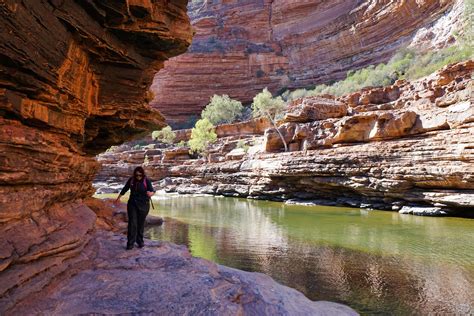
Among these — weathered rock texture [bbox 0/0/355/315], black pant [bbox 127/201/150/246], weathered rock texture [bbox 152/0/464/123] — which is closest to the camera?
weathered rock texture [bbox 0/0/355/315]

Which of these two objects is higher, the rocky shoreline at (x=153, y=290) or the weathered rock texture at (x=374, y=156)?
the weathered rock texture at (x=374, y=156)

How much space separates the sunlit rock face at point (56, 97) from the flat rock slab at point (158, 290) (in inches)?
11.2

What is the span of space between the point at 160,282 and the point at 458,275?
23.7 feet

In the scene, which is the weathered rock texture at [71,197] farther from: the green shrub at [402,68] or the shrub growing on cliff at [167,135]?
the shrub growing on cliff at [167,135]

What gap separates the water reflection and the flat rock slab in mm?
1695

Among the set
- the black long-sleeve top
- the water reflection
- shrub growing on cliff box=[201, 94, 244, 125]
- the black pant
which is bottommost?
the water reflection

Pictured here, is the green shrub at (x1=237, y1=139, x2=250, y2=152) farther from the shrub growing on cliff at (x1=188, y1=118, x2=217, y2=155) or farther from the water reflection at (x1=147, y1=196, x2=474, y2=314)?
the water reflection at (x1=147, y1=196, x2=474, y2=314)

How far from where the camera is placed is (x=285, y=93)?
208 feet

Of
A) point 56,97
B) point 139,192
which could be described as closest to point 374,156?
point 139,192

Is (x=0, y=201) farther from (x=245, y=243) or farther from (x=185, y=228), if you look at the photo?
(x=185, y=228)

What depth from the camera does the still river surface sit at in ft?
23.4

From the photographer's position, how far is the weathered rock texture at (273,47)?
56.7 meters

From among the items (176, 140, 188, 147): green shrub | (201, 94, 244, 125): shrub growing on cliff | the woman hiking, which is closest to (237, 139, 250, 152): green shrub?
(176, 140, 188, 147): green shrub

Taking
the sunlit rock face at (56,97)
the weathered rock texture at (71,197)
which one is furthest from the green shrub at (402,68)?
the weathered rock texture at (71,197)
